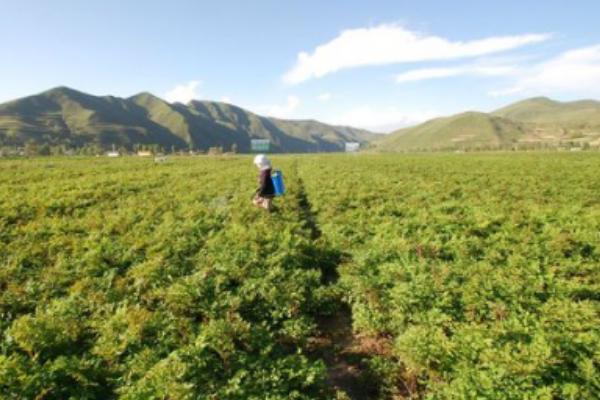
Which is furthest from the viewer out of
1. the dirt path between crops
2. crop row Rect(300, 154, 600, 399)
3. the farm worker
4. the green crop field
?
the farm worker

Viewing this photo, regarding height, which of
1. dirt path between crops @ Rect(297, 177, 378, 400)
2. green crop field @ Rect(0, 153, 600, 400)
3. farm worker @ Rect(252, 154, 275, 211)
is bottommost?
dirt path between crops @ Rect(297, 177, 378, 400)

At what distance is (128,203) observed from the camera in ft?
Result: 61.3

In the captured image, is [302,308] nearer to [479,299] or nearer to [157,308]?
[157,308]

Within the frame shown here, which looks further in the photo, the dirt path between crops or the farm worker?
the farm worker

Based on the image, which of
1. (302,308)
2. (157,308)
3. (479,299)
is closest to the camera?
(479,299)

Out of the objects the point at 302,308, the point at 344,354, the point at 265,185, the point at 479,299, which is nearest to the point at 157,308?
the point at 302,308

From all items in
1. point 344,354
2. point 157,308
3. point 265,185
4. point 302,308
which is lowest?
point 344,354

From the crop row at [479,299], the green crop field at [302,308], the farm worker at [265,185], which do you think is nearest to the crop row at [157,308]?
the green crop field at [302,308]

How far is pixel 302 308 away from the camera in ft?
26.2

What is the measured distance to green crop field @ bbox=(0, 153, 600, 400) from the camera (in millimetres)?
5181

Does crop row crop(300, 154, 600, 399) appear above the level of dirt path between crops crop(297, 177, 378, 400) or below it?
above

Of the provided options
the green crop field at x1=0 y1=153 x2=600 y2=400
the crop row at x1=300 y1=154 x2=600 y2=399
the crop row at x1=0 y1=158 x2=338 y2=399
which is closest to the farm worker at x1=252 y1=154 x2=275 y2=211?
the crop row at x1=0 y1=158 x2=338 y2=399

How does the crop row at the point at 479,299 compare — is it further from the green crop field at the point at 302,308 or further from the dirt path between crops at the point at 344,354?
the dirt path between crops at the point at 344,354

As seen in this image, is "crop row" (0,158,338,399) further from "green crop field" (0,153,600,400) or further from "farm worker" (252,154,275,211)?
"farm worker" (252,154,275,211)
